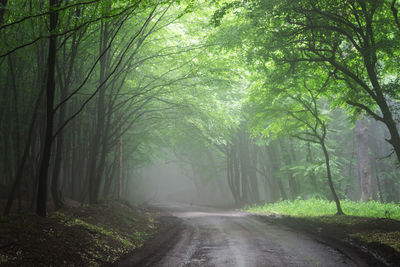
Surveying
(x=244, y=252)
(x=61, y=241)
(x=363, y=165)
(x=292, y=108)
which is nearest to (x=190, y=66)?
(x=292, y=108)

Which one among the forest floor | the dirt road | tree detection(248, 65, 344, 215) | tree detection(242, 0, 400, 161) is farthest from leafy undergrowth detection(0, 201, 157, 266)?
tree detection(248, 65, 344, 215)

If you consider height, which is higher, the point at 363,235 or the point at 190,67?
the point at 190,67

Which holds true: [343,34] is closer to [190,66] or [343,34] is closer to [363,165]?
[190,66]

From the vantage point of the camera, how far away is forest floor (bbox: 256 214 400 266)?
6.41 metres

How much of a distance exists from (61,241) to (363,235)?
24.2 feet

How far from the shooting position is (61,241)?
6801 mm

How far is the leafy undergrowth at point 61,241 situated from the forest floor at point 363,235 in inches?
223

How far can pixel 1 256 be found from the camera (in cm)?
528

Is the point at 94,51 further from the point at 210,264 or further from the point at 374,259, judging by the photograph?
the point at 374,259

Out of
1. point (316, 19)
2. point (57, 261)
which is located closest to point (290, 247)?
point (57, 261)

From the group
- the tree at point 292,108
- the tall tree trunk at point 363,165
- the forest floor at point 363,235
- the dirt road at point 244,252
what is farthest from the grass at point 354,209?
the dirt road at point 244,252

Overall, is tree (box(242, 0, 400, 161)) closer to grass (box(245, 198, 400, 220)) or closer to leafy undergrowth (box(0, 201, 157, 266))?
grass (box(245, 198, 400, 220))

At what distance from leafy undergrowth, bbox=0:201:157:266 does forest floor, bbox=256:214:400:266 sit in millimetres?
5664

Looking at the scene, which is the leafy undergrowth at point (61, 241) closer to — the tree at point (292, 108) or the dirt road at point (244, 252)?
the dirt road at point (244, 252)
